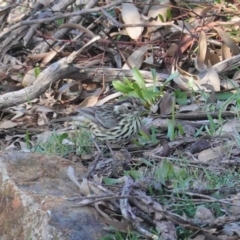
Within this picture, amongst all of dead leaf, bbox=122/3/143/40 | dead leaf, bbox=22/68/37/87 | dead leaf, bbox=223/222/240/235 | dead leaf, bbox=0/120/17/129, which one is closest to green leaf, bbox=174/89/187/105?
dead leaf, bbox=122/3/143/40

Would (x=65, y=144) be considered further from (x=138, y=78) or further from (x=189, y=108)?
(x=138, y=78)

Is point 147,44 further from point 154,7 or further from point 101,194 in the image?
point 101,194

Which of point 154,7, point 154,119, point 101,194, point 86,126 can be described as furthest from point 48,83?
point 101,194

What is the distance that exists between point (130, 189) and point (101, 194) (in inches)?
6.8

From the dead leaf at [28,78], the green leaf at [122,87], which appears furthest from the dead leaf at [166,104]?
the dead leaf at [28,78]

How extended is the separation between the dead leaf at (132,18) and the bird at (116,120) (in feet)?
5.56

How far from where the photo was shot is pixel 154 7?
27.3ft

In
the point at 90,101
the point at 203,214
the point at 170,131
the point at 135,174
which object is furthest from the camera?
the point at 90,101

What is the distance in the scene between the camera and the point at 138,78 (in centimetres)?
732

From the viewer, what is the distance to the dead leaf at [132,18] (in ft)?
26.9

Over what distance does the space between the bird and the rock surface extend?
150 cm

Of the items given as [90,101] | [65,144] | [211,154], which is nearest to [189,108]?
[90,101]

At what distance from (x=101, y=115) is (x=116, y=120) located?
15 cm

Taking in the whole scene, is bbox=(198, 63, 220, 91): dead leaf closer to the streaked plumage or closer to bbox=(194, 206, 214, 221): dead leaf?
the streaked plumage
